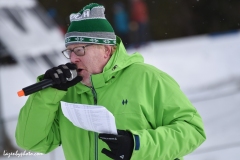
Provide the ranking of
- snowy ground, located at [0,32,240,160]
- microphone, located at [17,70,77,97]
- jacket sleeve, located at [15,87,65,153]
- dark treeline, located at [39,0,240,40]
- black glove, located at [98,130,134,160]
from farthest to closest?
dark treeline, located at [39,0,240,40], snowy ground, located at [0,32,240,160], jacket sleeve, located at [15,87,65,153], microphone, located at [17,70,77,97], black glove, located at [98,130,134,160]

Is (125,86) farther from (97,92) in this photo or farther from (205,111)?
(205,111)

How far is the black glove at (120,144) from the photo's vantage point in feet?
6.59

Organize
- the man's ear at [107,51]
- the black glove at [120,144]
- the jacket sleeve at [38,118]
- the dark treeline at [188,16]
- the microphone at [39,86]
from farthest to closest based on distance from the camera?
the dark treeline at [188,16]
the man's ear at [107,51]
the jacket sleeve at [38,118]
the microphone at [39,86]
the black glove at [120,144]

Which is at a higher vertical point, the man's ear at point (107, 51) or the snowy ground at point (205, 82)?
the man's ear at point (107, 51)

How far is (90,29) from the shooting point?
2.36 metres

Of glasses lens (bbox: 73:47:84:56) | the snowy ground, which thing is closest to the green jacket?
glasses lens (bbox: 73:47:84:56)

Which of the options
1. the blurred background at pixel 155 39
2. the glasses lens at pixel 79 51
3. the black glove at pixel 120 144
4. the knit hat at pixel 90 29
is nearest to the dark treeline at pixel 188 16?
the blurred background at pixel 155 39

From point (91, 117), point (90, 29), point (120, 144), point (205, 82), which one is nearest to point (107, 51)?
point (90, 29)

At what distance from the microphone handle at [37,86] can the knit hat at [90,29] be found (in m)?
0.24

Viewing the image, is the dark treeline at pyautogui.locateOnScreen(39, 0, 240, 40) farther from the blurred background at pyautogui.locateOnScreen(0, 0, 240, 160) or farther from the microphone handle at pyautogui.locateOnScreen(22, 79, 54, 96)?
the microphone handle at pyautogui.locateOnScreen(22, 79, 54, 96)

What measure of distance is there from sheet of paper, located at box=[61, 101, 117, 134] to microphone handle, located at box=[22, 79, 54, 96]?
0.10 m

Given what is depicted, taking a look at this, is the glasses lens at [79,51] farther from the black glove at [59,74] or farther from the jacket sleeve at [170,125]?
the jacket sleeve at [170,125]

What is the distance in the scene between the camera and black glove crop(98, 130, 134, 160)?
2008 millimetres

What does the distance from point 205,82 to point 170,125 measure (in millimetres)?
5916
